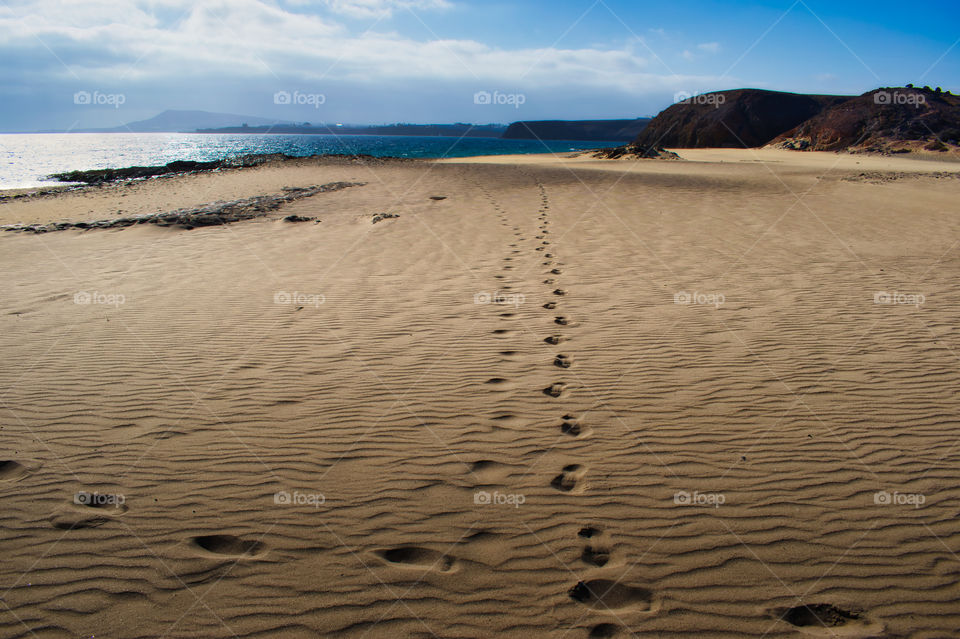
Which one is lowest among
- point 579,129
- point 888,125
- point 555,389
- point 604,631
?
point 604,631

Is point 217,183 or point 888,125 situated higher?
point 888,125

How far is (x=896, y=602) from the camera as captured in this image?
2.57 meters

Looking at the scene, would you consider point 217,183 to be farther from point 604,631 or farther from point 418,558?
point 604,631

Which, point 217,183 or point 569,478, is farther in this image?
point 217,183

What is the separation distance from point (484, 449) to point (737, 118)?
209ft

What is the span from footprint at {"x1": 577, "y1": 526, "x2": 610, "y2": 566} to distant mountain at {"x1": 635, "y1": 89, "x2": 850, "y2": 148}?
5948 centimetres

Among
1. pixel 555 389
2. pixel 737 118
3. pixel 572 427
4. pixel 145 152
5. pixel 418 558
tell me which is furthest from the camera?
pixel 145 152

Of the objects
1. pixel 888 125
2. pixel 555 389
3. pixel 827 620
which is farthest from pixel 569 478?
pixel 888 125

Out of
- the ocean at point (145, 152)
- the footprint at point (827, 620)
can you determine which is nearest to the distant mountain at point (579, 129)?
the ocean at point (145, 152)

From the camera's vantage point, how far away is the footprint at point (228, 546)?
2.88 meters

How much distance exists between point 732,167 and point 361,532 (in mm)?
27965

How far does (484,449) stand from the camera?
12.5 feet

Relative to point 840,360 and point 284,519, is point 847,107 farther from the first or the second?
point 284,519

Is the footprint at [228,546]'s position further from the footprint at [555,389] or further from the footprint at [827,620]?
the footprint at [827,620]
